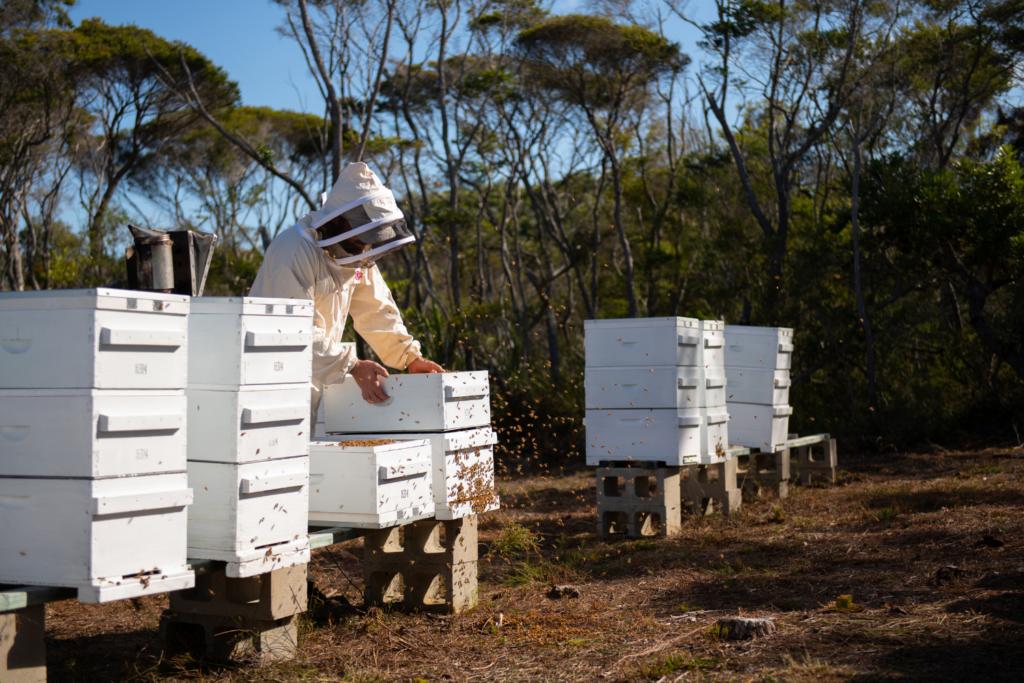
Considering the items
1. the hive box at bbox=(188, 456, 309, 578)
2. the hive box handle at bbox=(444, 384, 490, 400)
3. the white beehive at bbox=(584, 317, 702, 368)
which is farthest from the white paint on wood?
the white beehive at bbox=(584, 317, 702, 368)

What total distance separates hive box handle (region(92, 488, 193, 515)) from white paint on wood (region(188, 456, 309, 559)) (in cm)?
18

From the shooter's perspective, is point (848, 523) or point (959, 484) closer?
point (848, 523)

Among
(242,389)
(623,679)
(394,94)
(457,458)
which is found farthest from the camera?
(394,94)

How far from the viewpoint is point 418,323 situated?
1095 centimetres

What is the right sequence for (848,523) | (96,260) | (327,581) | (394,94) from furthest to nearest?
1. (394,94)
2. (96,260)
3. (848,523)
4. (327,581)

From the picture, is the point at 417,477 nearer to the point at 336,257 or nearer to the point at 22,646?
the point at 336,257

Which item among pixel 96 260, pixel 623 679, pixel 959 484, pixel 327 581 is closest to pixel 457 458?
pixel 623 679

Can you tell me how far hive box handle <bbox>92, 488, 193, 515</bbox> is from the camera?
2.35 meters

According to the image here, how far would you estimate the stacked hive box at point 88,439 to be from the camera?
92.7 inches

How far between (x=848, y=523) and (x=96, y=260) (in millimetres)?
15340

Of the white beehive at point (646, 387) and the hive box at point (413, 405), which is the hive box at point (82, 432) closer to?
the hive box at point (413, 405)

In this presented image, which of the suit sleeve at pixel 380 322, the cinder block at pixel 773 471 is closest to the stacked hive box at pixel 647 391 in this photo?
the cinder block at pixel 773 471

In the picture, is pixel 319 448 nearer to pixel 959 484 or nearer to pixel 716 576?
pixel 716 576

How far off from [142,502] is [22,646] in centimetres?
70
